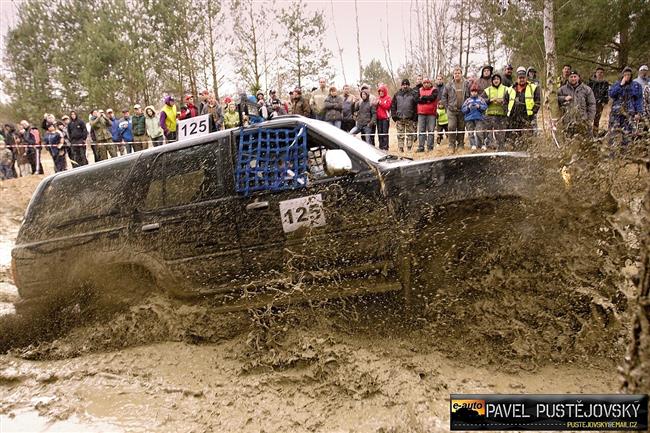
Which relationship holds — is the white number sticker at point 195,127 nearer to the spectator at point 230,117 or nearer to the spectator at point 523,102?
the spectator at point 230,117

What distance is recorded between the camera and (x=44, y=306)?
175 inches

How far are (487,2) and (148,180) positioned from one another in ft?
31.8

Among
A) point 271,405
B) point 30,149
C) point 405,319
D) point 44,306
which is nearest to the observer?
point 271,405

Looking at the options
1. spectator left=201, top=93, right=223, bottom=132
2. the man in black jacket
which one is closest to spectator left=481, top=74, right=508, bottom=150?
spectator left=201, top=93, right=223, bottom=132

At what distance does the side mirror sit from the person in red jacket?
818 cm

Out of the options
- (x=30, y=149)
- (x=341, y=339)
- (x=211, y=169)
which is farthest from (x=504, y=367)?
(x=30, y=149)

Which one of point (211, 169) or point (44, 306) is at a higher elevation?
point (211, 169)

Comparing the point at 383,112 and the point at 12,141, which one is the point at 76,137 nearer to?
the point at 12,141

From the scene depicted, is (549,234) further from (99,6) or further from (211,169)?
(99,6)

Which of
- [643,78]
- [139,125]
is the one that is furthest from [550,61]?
[139,125]

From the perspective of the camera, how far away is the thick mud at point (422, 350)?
3184mm

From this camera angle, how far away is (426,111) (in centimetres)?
1097

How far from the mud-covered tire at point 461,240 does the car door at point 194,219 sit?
60.5 inches

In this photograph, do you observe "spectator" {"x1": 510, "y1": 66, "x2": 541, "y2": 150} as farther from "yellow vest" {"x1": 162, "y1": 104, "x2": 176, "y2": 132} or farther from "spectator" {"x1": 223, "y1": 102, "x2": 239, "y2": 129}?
"yellow vest" {"x1": 162, "y1": 104, "x2": 176, "y2": 132}
